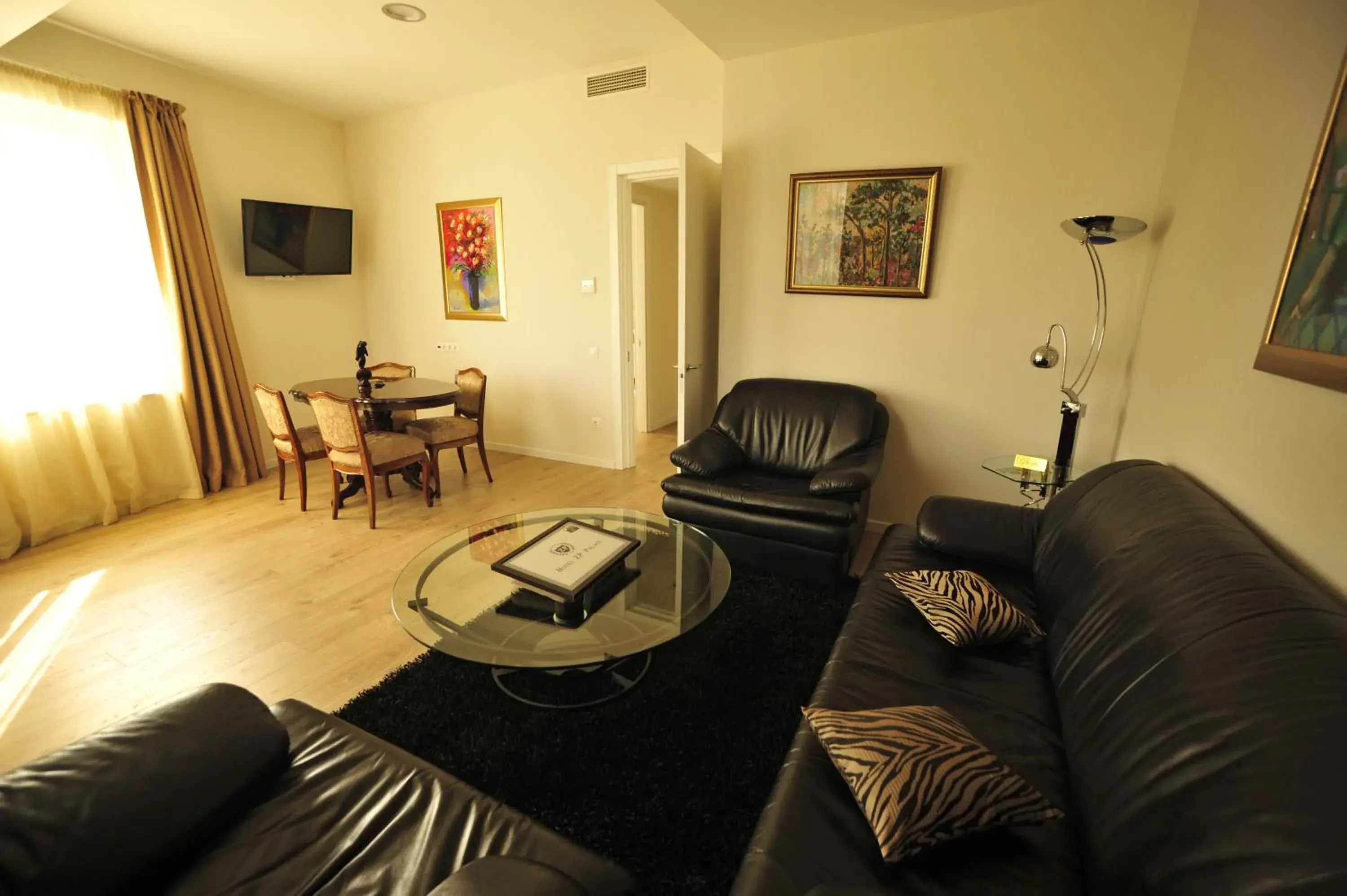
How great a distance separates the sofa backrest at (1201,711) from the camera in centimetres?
73

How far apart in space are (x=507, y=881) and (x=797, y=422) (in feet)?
9.17

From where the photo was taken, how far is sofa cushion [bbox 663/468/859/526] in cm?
268

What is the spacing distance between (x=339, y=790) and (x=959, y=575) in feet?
5.58

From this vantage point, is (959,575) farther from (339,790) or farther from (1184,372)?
(339,790)

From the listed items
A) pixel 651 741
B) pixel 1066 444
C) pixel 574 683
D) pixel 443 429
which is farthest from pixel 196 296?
pixel 1066 444

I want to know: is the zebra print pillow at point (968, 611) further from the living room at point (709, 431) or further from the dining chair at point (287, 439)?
the dining chair at point (287, 439)

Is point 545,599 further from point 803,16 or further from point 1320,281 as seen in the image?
point 803,16

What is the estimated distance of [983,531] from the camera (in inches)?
83.7

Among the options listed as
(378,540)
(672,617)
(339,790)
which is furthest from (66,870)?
(378,540)

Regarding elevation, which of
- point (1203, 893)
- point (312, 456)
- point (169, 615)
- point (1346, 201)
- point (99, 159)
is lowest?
point (169, 615)

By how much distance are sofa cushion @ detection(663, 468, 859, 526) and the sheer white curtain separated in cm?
357

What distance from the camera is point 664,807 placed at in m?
1.59

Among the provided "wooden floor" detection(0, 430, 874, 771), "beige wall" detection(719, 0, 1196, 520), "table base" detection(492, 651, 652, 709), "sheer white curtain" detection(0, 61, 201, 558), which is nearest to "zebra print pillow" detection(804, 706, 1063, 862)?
"table base" detection(492, 651, 652, 709)

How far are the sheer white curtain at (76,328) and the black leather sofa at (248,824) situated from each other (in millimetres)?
3339
